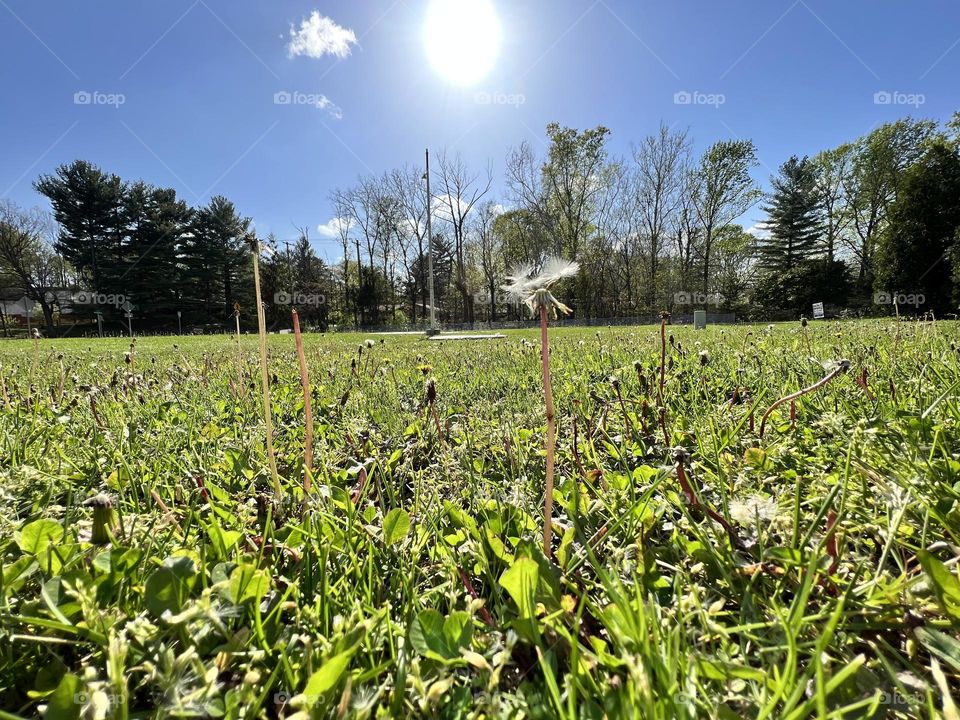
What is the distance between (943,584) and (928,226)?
2925 centimetres

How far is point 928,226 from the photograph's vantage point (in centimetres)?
2062

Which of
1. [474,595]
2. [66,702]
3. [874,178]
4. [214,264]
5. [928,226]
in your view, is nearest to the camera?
[66,702]

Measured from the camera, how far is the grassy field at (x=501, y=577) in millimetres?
619

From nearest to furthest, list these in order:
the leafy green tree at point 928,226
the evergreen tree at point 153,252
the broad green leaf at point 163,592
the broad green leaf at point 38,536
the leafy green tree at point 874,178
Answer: the broad green leaf at point 163,592 < the broad green leaf at point 38,536 < the leafy green tree at point 928,226 < the leafy green tree at point 874,178 < the evergreen tree at point 153,252

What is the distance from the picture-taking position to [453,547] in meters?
1.07

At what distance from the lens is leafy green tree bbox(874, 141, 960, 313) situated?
20062 millimetres

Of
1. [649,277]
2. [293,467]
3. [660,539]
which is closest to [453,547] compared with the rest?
[660,539]

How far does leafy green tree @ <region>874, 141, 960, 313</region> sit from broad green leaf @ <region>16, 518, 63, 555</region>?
92.9 ft

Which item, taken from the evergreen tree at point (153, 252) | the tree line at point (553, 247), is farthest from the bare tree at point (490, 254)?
the evergreen tree at point (153, 252)

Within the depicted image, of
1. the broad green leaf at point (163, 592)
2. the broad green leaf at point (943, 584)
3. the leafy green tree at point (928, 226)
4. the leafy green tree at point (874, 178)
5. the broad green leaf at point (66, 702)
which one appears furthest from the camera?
the leafy green tree at point (874, 178)

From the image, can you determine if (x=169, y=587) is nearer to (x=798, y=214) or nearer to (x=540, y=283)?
(x=540, y=283)

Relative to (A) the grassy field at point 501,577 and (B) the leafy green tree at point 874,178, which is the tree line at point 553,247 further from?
(A) the grassy field at point 501,577

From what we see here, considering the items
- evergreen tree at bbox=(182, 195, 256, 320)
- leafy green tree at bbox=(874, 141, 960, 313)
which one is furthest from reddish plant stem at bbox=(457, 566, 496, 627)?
evergreen tree at bbox=(182, 195, 256, 320)

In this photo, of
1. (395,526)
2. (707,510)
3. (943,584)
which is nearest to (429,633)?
(395,526)
